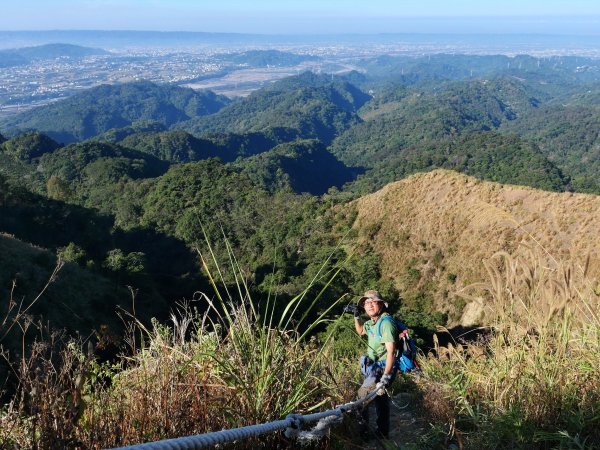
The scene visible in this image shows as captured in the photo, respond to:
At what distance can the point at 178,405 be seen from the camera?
178 centimetres

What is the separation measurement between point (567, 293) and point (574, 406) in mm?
537

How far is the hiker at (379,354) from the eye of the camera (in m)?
2.86

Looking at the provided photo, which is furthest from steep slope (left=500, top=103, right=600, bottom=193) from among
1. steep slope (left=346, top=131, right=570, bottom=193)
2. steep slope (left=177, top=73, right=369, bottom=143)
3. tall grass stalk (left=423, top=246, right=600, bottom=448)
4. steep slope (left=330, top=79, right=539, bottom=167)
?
tall grass stalk (left=423, top=246, right=600, bottom=448)

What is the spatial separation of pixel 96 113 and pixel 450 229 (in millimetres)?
169978

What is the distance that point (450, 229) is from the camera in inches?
884

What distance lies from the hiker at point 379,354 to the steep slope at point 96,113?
15765 cm

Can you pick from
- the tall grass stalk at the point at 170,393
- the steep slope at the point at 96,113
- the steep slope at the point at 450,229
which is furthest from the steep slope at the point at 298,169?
the steep slope at the point at 96,113

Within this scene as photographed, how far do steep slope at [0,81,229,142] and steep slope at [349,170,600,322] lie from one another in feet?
462

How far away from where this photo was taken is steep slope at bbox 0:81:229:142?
152 m

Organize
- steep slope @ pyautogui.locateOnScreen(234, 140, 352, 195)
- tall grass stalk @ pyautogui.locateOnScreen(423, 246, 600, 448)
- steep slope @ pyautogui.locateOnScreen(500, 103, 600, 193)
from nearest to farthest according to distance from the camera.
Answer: tall grass stalk @ pyautogui.locateOnScreen(423, 246, 600, 448) → steep slope @ pyautogui.locateOnScreen(234, 140, 352, 195) → steep slope @ pyautogui.locateOnScreen(500, 103, 600, 193)

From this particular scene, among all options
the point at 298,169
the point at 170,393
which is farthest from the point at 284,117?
the point at 170,393

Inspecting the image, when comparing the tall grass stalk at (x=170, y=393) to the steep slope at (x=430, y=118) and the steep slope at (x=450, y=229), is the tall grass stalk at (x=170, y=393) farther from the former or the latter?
the steep slope at (x=430, y=118)

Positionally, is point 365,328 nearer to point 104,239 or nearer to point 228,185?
point 104,239

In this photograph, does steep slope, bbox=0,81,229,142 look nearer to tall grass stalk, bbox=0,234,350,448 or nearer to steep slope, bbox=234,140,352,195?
steep slope, bbox=234,140,352,195
